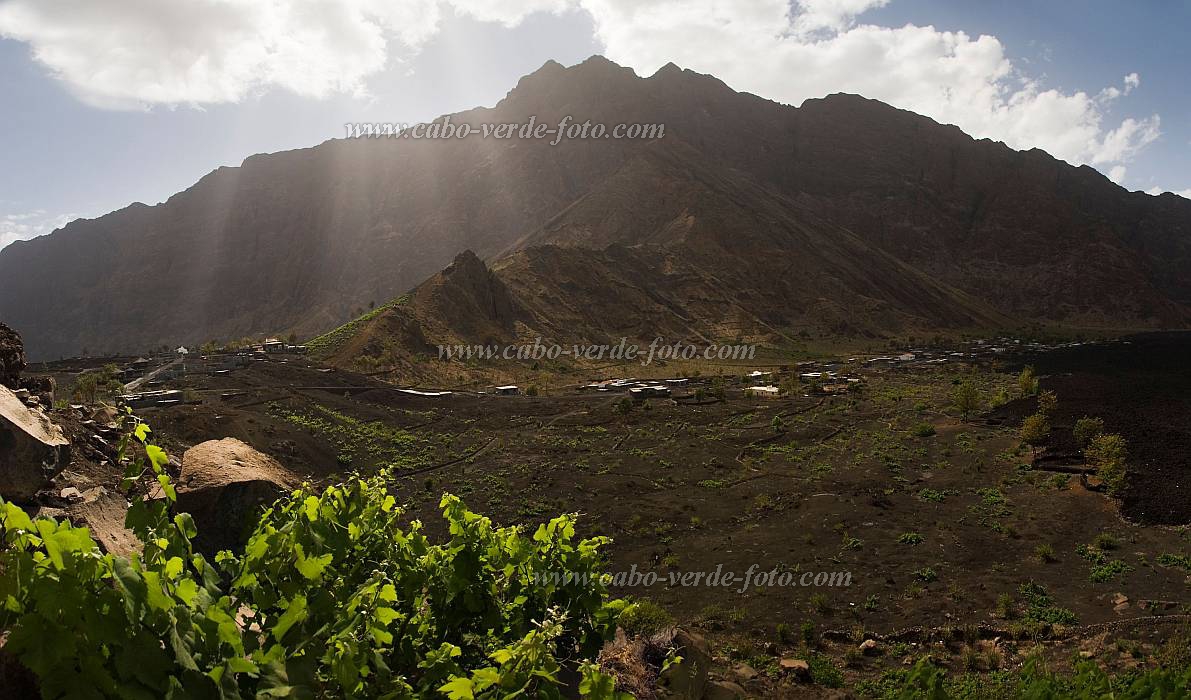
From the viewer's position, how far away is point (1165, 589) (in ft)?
48.9

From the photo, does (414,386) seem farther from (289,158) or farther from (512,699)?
(289,158)

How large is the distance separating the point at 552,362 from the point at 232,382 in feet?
94.6

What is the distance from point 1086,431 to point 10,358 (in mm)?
37080

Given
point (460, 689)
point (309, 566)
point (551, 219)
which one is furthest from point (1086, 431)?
point (551, 219)

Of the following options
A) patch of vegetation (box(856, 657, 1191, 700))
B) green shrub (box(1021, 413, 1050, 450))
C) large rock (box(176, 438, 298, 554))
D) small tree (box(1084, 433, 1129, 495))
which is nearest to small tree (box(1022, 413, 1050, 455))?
green shrub (box(1021, 413, 1050, 450))

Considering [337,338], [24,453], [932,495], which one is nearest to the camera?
[24,453]

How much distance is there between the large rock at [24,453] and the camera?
6250 millimetres

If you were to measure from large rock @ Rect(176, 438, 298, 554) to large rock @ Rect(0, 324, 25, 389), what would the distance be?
273 cm

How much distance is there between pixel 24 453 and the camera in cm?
640

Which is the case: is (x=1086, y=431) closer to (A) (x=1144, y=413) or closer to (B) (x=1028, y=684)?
(A) (x=1144, y=413)

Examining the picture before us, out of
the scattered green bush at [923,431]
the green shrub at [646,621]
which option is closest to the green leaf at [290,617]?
the green shrub at [646,621]

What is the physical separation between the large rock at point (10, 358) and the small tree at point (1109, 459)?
3021cm

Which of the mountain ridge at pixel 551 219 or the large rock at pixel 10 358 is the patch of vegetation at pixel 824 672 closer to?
the large rock at pixel 10 358

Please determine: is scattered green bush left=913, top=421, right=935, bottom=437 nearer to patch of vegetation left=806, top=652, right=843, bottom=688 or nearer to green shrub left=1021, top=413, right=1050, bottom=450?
green shrub left=1021, top=413, right=1050, bottom=450
